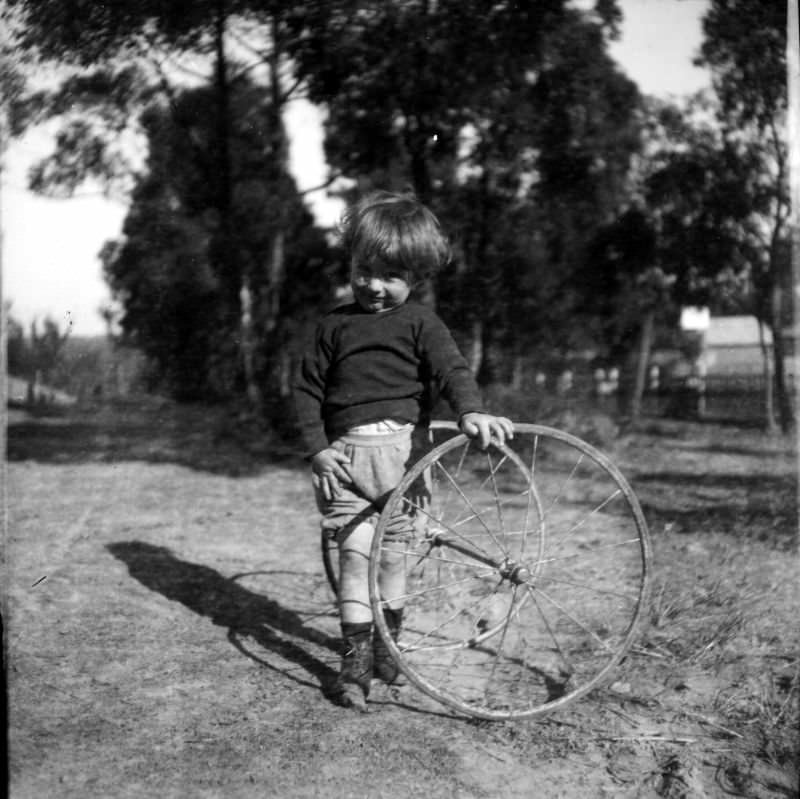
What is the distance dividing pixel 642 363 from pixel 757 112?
2042 mm

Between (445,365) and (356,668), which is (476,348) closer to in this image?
(445,365)

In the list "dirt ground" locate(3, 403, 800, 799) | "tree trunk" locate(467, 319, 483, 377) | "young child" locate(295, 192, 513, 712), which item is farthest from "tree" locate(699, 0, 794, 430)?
"young child" locate(295, 192, 513, 712)

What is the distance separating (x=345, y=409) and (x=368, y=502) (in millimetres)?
288

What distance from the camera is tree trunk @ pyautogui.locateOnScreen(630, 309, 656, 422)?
6.02 metres

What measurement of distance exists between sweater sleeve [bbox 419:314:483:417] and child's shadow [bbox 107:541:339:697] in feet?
→ 3.10

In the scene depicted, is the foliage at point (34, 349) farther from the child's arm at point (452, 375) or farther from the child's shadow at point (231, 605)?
the child's arm at point (452, 375)

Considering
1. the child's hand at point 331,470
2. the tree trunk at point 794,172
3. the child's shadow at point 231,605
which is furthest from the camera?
the tree trunk at point 794,172

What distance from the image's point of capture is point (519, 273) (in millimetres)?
5660

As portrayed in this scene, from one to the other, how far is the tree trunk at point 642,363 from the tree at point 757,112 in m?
0.72

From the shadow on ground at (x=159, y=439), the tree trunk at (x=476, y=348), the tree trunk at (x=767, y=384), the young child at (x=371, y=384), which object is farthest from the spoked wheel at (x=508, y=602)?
the tree trunk at (x=767, y=384)

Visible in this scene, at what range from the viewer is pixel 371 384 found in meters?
2.59

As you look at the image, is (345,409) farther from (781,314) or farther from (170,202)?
(781,314)

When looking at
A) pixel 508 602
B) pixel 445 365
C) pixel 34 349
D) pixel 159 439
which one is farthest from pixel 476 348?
pixel 445 365

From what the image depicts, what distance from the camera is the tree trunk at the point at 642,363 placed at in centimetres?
602
